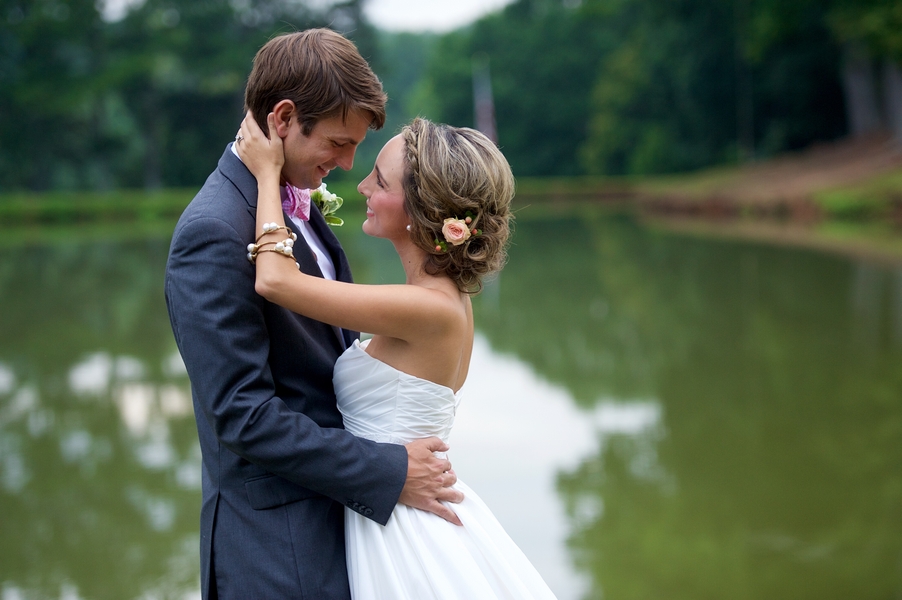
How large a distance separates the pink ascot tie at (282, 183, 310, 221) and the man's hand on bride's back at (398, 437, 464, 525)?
61 centimetres

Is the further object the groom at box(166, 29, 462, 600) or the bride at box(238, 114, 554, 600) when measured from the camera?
the bride at box(238, 114, 554, 600)

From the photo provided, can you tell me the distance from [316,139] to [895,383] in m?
6.44

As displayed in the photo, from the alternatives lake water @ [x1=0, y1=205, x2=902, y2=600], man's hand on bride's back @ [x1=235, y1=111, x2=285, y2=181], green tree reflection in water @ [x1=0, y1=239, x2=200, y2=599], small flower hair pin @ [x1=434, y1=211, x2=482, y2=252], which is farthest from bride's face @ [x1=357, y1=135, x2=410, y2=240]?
green tree reflection in water @ [x1=0, y1=239, x2=200, y2=599]

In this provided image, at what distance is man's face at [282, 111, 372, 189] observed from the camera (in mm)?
1956

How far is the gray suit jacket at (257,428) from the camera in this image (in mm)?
1803

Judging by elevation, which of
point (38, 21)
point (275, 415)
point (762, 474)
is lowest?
point (762, 474)

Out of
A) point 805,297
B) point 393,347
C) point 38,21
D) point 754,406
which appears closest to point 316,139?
point 393,347

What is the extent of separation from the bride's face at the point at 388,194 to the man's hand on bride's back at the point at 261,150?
209 millimetres

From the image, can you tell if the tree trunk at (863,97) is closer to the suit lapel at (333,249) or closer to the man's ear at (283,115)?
the suit lapel at (333,249)

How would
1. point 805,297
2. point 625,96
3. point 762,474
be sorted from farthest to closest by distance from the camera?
point 625,96, point 805,297, point 762,474

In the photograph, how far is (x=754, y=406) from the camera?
267 inches

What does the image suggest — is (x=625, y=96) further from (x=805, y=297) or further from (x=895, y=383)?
(x=895, y=383)

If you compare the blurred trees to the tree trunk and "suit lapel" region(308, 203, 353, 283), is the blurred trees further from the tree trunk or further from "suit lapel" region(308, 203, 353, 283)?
"suit lapel" region(308, 203, 353, 283)

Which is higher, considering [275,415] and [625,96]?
[625,96]
